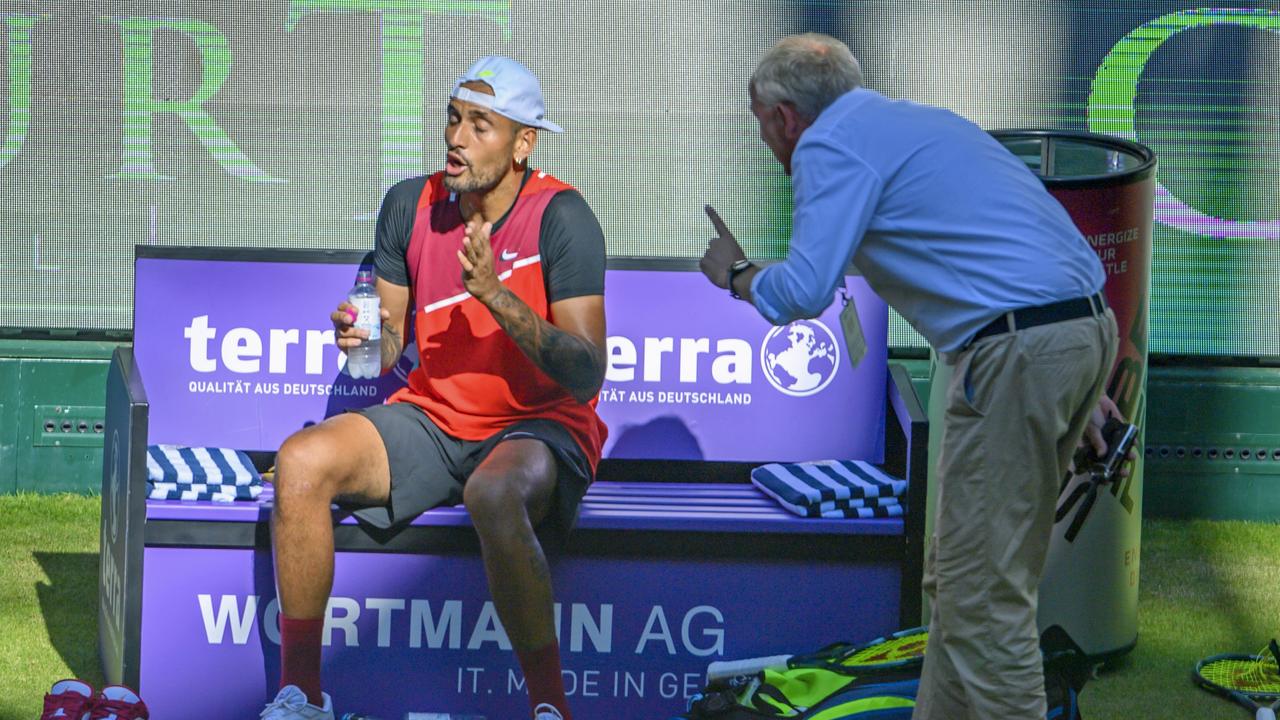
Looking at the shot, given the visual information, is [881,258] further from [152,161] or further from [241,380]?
[152,161]

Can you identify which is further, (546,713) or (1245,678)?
(1245,678)

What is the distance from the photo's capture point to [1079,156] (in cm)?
551

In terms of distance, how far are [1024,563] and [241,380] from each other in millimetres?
2442

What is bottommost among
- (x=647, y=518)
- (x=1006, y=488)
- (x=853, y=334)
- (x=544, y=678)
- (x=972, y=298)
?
(x=544, y=678)

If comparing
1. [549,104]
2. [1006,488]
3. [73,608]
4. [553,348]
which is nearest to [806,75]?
[1006,488]

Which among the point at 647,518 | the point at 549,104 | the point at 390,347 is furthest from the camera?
the point at 549,104

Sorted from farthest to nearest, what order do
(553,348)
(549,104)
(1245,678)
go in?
(549,104), (1245,678), (553,348)

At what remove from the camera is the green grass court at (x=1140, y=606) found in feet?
14.8

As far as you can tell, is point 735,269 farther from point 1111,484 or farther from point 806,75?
point 1111,484

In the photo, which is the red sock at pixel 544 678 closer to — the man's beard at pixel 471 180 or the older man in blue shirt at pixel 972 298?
the older man in blue shirt at pixel 972 298

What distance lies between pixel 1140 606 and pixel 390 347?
8.81 ft

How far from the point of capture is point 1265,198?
6.30m

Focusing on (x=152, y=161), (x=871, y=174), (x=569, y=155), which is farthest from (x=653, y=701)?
(x=152, y=161)

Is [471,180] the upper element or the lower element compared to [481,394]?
upper
